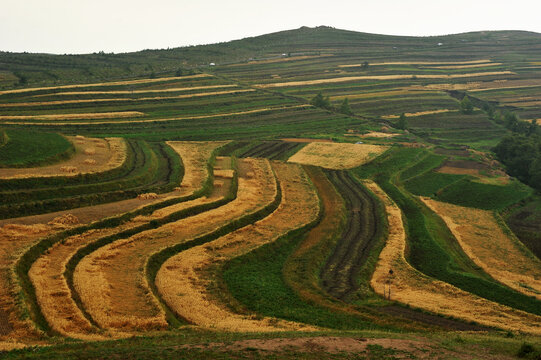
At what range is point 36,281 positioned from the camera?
32.4m

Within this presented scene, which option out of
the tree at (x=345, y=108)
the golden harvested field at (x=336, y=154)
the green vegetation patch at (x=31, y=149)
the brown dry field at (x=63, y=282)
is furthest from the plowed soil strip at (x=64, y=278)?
the tree at (x=345, y=108)

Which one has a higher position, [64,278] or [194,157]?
[194,157]

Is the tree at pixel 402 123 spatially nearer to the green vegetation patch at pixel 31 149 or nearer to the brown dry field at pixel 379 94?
the brown dry field at pixel 379 94

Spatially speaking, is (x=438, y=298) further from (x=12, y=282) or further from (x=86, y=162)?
(x=86, y=162)

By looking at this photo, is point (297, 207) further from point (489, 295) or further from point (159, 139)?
point (159, 139)

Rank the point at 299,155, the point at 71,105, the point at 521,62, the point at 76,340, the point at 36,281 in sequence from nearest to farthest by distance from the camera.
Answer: the point at 76,340 → the point at 36,281 → the point at 299,155 → the point at 71,105 → the point at 521,62

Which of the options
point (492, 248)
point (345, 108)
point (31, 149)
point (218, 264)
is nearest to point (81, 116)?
point (31, 149)

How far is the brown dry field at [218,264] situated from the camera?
3144 centimetres

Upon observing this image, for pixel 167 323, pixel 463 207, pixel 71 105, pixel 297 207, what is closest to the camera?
pixel 167 323

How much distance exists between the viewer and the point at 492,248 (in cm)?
5516

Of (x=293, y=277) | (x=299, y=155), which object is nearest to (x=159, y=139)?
(x=299, y=155)

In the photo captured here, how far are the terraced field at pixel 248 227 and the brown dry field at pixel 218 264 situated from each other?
0.60 ft

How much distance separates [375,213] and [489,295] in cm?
2167

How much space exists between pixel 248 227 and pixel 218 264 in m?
9.44
